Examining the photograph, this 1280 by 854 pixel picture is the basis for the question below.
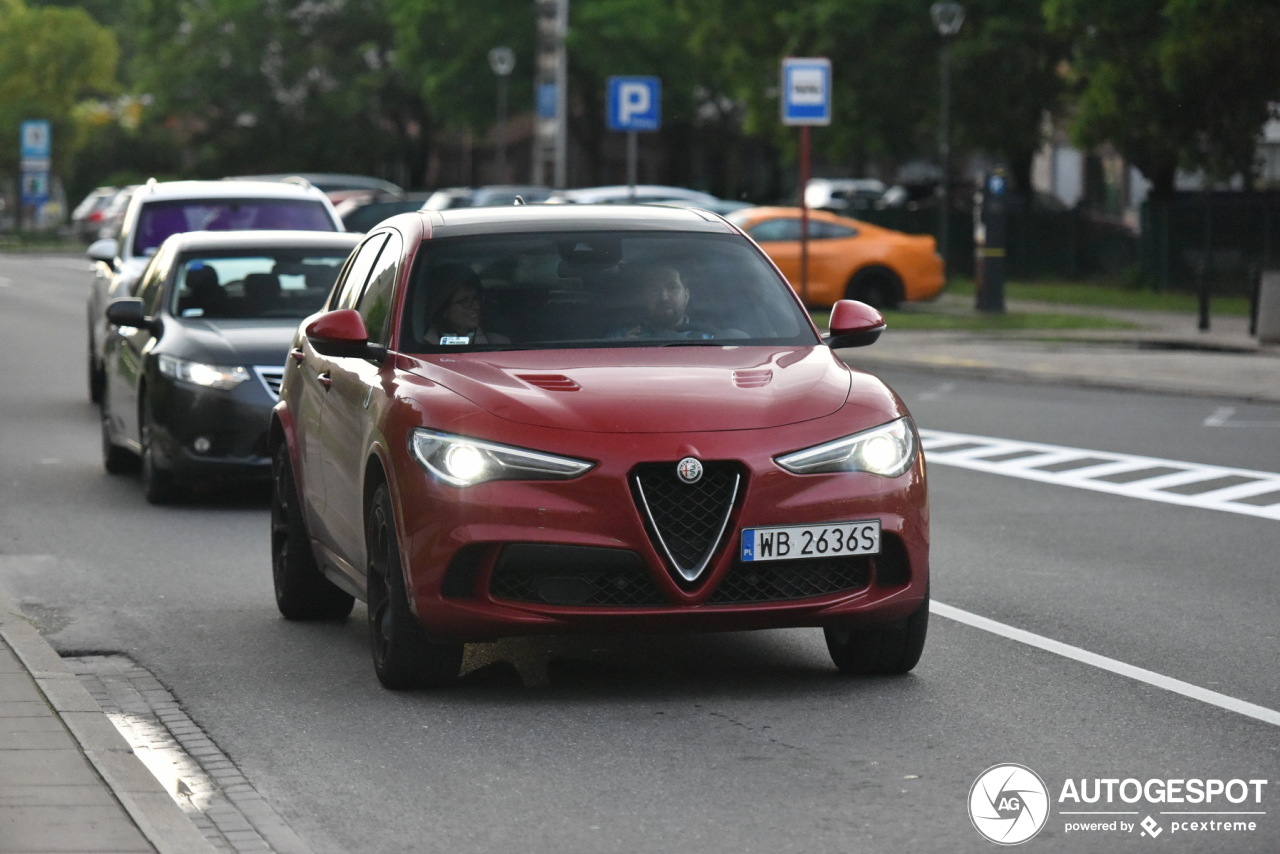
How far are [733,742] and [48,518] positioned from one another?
6.64 m

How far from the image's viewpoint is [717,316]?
838 cm

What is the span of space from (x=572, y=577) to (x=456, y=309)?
54.6 inches

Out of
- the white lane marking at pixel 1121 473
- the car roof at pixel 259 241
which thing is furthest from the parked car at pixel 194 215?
the white lane marking at pixel 1121 473

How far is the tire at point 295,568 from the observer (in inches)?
364

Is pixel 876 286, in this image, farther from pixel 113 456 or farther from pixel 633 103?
pixel 113 456

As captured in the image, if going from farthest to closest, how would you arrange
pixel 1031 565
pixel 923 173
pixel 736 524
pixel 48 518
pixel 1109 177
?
pixel 923 173 → pixel 1109 177 → pixel 48 518 → pixel 1031 565 → pixel 736 524

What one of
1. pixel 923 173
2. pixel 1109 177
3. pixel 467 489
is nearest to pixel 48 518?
pixel 467 489

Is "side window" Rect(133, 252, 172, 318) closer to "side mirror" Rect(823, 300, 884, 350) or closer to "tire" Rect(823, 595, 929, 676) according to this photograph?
"side mirror" Rect(823, 300, 884, 350)

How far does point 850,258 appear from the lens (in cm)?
3203

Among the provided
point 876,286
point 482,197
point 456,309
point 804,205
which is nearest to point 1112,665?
point 456,309

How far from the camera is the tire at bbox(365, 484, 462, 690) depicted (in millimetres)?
7562

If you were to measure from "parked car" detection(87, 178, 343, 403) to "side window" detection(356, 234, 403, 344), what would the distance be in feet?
29.8

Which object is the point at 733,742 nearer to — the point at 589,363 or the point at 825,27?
the point at 589,363

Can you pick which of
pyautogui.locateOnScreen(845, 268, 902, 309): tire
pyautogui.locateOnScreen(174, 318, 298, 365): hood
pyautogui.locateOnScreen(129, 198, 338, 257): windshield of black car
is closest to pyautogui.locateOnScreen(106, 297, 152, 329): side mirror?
pyautogui.locateOnScreen(174, 318, 298, 365): hood
